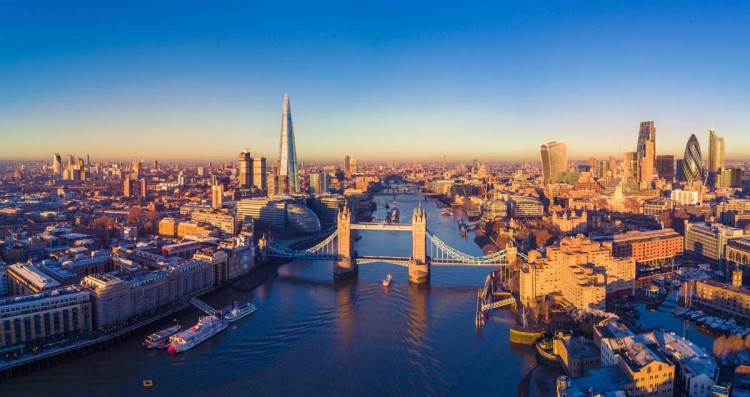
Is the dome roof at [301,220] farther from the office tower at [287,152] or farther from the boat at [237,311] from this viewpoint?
the boat at [237,311]

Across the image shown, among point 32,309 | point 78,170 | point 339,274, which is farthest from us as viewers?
point 78,170

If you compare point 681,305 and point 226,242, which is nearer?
point 681,305

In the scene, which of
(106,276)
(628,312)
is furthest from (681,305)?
(106,276)

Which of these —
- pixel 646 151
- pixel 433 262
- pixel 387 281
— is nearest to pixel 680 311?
pixel 433 262

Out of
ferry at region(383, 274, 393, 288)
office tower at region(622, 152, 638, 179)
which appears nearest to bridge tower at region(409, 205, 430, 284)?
ferry at region(383, 274, 393, 288)

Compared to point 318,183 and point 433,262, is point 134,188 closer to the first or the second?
point 318,183

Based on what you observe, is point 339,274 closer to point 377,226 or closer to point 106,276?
point 377,226

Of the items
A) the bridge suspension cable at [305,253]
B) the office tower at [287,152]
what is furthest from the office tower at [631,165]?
the bridge suspension cable at [305,253]
